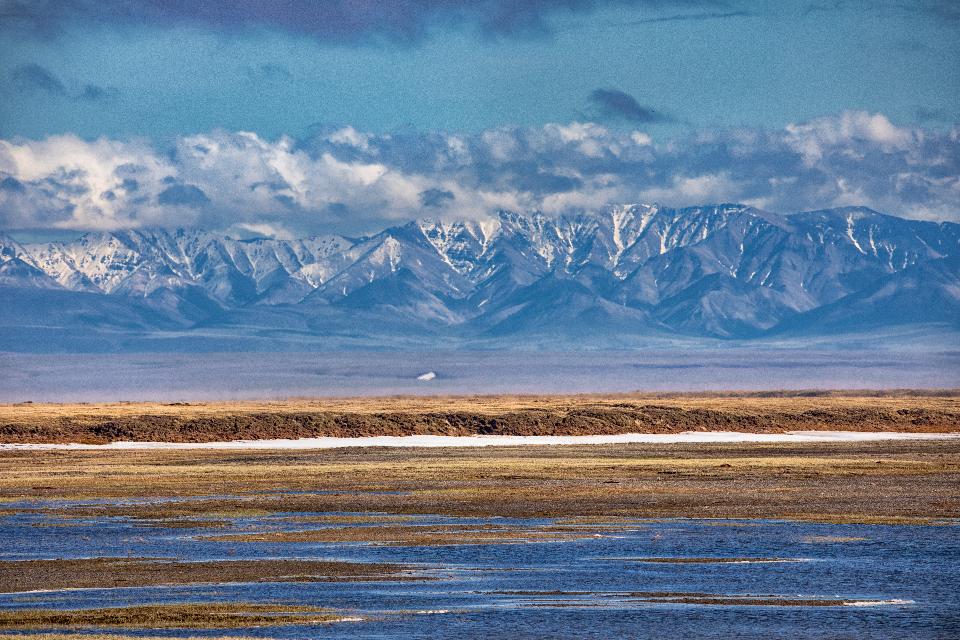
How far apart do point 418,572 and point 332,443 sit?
2456 inches

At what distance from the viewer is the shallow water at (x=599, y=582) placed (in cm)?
3172

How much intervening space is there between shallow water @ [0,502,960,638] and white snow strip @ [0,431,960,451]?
46546 millimetres

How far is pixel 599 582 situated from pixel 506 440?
67.1 metres

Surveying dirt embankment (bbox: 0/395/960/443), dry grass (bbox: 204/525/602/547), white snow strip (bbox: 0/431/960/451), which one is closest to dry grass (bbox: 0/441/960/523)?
dry grass (bbox: 204/525/602/547)

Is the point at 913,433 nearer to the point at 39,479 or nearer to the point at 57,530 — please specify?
the point at 39,479

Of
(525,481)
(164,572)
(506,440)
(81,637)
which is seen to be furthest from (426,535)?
(506,440)

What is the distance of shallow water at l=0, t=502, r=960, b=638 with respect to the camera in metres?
31.7

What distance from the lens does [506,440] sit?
10456 centimetres

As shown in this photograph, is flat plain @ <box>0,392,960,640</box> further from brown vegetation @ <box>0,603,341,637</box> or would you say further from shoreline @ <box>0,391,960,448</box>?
shoreline @ <box>0,391,960,448</box>

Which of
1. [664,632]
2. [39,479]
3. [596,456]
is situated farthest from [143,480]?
[664,632]

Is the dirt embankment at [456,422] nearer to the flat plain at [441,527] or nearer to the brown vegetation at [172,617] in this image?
the flat plain at [441,527]

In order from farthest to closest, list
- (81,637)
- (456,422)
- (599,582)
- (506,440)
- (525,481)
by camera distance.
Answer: (456,422) < (506,440) < (525,481) < (599,582) < (81,637)

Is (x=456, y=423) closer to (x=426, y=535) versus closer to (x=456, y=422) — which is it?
(x=456, y=422)

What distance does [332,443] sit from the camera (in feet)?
332
